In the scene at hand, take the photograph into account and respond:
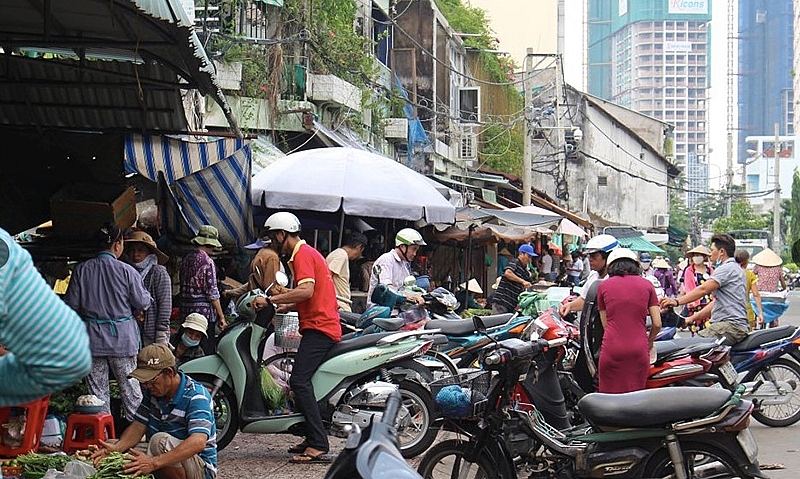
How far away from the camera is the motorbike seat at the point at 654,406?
6039 mm

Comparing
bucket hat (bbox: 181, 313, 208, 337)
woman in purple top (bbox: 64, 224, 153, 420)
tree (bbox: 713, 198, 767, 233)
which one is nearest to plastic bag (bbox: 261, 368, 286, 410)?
bucket hat (bbox: 181, 313, 208, 337)

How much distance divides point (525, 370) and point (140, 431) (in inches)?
87.0

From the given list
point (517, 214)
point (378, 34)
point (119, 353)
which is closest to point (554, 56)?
point (378, 34)

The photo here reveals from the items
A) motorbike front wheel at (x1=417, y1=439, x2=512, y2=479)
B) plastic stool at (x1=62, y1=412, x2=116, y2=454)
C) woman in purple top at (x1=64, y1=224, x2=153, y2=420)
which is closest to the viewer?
motorbike front wheel at (x1=417, y1=439, x2=512, y2=479)

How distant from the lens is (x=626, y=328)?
26.3 ft

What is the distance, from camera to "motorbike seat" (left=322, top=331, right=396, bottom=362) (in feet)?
27.2

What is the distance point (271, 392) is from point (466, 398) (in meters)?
2.47

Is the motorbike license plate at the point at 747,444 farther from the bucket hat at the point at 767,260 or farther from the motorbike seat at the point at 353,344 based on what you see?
the bucket hat at the point at 767,260

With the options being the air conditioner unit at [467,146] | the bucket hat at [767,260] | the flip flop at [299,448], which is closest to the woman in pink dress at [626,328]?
the flip flop at [299,448]

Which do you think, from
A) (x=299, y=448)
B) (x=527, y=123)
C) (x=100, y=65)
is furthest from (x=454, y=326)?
(x=527, y=123)

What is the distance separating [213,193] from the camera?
1095 cm

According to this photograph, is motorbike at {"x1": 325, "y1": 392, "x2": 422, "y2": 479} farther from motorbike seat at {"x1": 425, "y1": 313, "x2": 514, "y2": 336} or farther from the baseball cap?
motorbike seat at {"x1": 425, "y1": 313, "x2": 514, "y2": 336}

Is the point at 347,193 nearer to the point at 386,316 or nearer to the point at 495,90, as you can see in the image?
the point at 386,316

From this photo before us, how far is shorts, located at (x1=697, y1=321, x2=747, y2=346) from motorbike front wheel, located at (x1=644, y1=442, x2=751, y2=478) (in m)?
4.22
